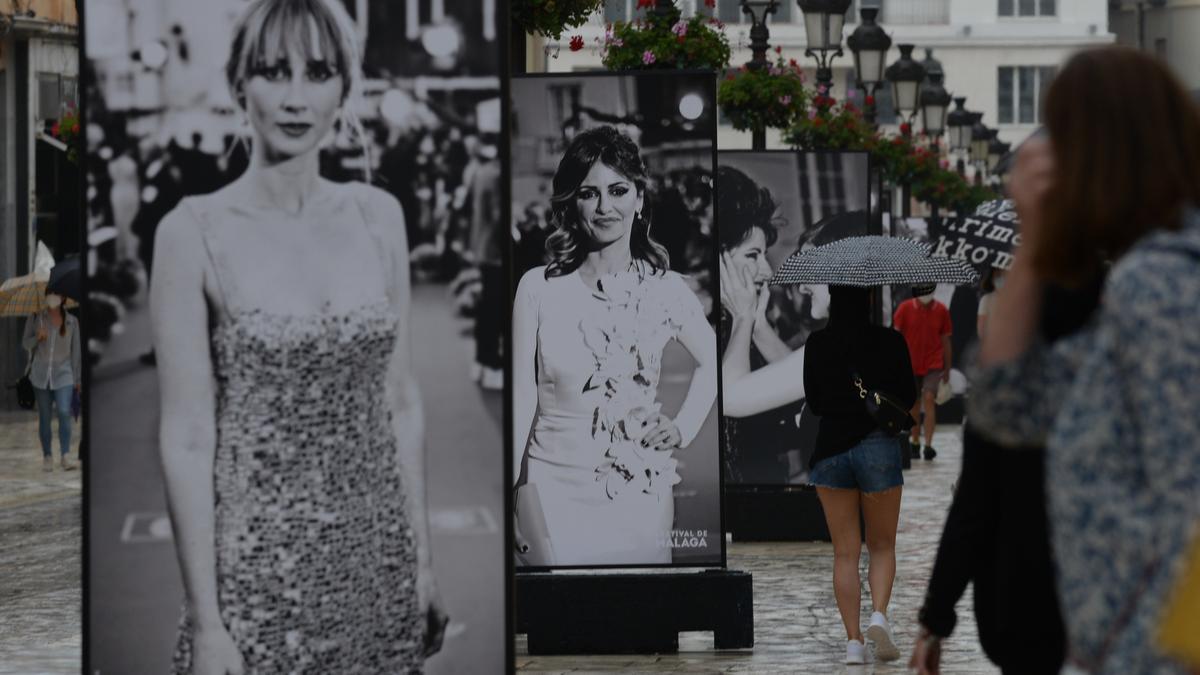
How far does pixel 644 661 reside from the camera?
33.4 feet

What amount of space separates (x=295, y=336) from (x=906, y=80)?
82.4ft

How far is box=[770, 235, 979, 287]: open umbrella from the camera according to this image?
1079cm

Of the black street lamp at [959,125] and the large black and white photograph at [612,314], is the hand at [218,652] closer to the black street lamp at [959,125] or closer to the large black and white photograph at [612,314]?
the large black and white photograph at [612,314]

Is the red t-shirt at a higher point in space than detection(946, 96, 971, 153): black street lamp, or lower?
lower

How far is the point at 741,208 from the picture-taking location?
49.7 feet

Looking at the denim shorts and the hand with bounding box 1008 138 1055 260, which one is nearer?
the hand with bounding box 1008 138 1055 260

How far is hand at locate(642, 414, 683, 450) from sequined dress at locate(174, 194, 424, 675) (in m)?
4.57

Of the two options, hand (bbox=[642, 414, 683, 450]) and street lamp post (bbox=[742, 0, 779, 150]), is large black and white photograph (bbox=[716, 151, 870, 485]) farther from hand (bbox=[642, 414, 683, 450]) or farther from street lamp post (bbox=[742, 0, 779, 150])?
street lamp post (bbox=[742, 0, 779, 150])

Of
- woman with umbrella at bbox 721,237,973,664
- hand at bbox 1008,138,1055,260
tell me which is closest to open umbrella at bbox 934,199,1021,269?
woman with umbrella at bbox 721,237,973,664

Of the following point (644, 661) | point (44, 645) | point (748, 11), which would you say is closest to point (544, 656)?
point (644, 661)

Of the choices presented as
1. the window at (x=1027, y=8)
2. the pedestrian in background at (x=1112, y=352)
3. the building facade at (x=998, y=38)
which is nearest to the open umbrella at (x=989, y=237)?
the pedestrian in background at (x=1112, y=352)

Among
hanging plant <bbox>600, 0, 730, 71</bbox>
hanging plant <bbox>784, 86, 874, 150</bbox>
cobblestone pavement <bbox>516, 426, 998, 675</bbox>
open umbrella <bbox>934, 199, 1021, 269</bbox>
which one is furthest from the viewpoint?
hanging plant <bbox>784, 86, 874, 150</bbox>

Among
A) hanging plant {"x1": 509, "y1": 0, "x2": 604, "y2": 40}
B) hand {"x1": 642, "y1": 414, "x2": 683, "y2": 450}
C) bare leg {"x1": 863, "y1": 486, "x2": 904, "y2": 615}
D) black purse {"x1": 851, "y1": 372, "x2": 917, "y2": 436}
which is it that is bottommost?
bare leg {"x1": 863, "y1": 486, "x2": 904, "y2": 615}

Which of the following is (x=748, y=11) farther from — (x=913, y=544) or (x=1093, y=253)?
(x=1093, y=253)
